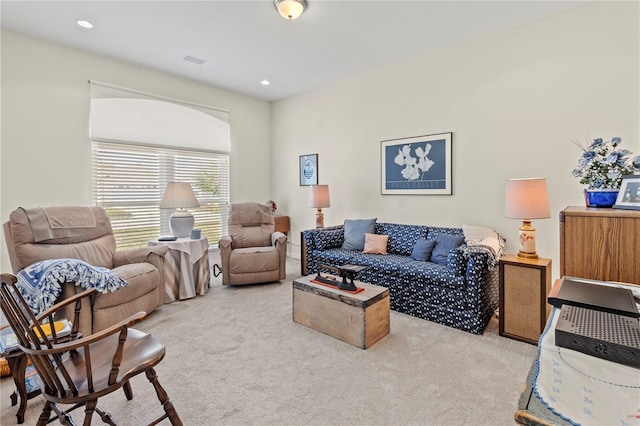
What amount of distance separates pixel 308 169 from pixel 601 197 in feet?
13.3

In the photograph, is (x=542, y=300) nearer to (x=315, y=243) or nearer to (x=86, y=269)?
(x=315, y=243)

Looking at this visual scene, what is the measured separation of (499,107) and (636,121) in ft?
3.56

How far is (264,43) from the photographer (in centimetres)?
352

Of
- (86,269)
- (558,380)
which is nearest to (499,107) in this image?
(558,380)

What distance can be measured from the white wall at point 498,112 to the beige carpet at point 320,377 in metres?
1.51

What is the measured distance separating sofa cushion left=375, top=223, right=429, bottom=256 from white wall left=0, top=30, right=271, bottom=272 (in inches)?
146

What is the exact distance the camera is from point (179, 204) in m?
3.68

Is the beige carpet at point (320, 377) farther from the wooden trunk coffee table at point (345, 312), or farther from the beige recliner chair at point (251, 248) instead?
the beige recliner chair at point (251, 248)

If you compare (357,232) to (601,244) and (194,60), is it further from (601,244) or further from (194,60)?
(194,60)

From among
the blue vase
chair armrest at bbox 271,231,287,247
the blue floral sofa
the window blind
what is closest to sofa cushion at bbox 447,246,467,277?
the blue floral sofa

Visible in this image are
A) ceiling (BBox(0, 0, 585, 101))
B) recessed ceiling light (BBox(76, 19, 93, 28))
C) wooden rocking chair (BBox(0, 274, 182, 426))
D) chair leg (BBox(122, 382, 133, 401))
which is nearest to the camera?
wooden rocking chair (BBox(0, 274, 182, 426))

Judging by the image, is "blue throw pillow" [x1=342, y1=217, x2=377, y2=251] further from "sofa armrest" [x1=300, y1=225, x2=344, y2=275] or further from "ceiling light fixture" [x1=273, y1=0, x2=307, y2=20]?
"ceiling light fixture" [x1=273, y1=0, x2=307, y2=20]

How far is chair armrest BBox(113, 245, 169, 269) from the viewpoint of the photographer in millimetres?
3150

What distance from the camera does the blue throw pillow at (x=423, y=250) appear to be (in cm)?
338
